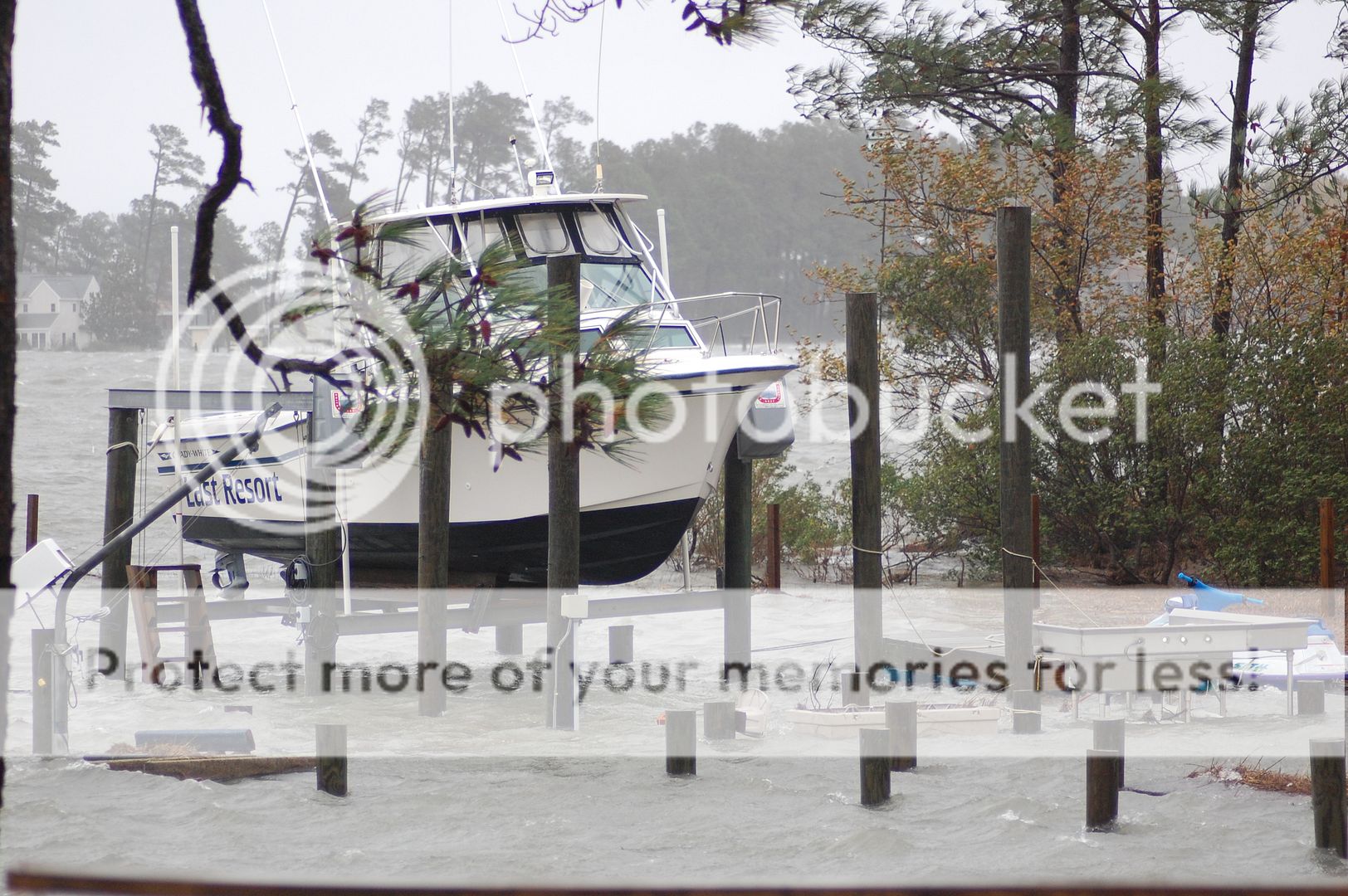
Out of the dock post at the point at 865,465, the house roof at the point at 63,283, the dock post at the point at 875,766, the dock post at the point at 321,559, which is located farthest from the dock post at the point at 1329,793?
the house roof at the point at 63,283

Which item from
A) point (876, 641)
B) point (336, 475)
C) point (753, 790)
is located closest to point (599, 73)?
point (336, 475)

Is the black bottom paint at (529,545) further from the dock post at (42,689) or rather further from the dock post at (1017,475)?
the dock post at (42,689)

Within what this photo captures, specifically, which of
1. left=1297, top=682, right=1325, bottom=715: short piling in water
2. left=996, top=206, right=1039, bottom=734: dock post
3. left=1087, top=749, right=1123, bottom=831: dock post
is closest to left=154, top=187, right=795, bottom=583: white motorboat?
left=996, top=206, right=1039, bottom=734: dock post

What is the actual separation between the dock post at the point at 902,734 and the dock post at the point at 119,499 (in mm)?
5926

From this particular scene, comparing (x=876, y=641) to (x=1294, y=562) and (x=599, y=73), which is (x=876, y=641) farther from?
(x=1294, y=562)

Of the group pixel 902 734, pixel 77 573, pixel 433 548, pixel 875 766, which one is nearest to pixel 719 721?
pixel 902 734

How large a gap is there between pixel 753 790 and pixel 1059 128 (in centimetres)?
1312

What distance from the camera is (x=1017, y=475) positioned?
919cm

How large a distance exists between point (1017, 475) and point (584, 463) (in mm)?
3697

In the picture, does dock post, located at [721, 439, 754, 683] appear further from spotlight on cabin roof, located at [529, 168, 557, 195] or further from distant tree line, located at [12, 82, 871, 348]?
distant tree line, located at [12, 82, 871, 348]

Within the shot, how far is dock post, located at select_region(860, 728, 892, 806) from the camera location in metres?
7.50

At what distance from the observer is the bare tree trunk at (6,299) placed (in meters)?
3.17

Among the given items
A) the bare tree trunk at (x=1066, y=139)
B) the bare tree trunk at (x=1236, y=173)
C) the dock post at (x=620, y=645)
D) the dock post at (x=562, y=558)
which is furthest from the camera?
the bare tree trunk at (x=1066, y=139)

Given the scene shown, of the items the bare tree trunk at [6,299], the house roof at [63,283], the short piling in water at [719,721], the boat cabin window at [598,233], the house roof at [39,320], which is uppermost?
the house roof at [63,283]
